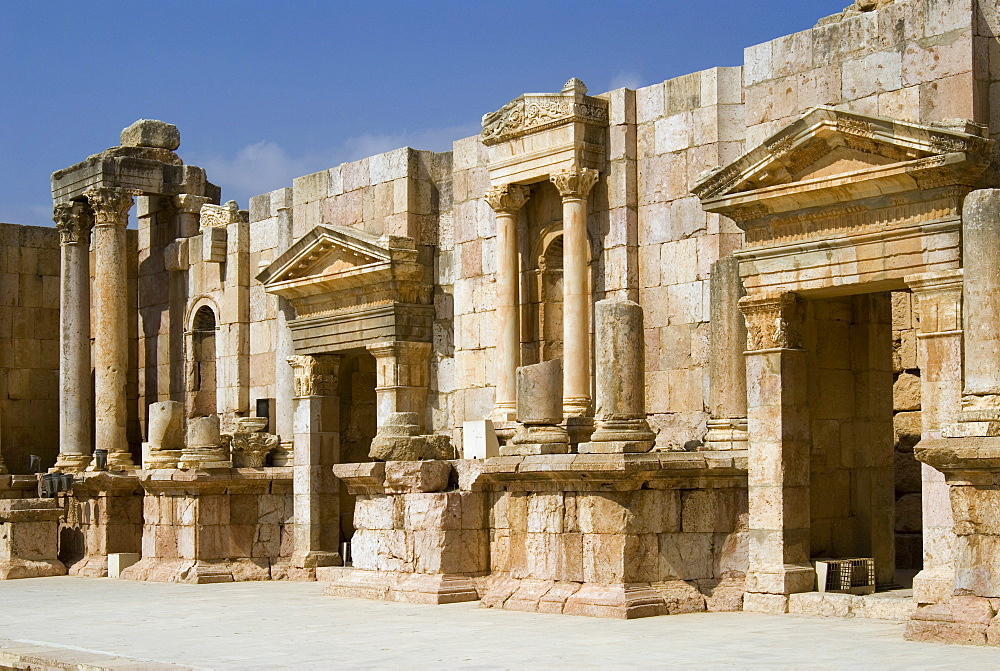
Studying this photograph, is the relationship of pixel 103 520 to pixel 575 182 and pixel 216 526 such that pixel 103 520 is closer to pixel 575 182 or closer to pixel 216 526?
pixel 216 526

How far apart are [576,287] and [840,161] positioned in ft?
12.2

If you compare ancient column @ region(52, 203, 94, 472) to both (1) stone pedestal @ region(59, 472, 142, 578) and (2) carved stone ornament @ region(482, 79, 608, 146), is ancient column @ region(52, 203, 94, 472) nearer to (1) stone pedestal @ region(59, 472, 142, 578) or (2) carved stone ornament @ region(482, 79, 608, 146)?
(1) stone pedestal @ region(59, 472, 142, 578)

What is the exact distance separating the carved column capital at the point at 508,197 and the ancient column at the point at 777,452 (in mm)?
3756

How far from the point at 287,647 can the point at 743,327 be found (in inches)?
200

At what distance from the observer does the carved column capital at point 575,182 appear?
15266 millimetres

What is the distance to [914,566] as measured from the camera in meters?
16.0

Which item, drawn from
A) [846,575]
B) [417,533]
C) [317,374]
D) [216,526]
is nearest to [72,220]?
[317,374]

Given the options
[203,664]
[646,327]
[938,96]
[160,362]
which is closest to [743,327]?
[646,327]

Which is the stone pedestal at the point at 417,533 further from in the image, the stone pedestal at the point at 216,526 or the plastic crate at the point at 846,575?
the stone pedestal at the point at 216,526

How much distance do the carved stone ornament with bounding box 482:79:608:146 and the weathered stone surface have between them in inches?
308

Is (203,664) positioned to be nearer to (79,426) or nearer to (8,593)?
(8,593)

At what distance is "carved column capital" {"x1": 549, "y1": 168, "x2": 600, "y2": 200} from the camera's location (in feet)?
50.1

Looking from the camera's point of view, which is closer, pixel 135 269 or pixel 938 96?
pixel 938 96

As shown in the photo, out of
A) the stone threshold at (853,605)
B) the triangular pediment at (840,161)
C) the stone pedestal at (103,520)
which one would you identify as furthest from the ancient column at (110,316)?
the stone threshold at (853,605)
